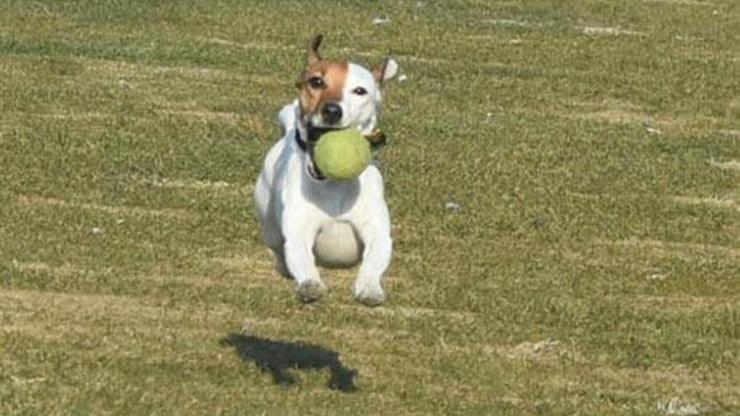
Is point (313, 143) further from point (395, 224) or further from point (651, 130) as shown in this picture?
point (651, 130)

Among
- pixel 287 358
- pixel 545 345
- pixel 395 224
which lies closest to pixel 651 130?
pixel 395 224

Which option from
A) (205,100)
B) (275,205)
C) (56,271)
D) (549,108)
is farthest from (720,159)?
(275,205)

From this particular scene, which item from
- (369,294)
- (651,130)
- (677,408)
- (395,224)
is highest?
(369,294)

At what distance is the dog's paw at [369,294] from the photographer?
959 centimetres

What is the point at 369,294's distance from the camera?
9.59 m

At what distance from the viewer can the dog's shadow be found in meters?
10.8

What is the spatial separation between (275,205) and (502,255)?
4313 mm

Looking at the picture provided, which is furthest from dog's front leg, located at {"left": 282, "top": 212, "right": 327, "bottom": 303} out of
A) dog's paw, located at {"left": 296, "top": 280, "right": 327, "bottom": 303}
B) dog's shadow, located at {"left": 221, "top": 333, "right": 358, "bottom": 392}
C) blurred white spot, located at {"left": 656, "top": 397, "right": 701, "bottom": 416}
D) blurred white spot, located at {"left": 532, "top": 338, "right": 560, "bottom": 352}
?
blurred white spot, located at {"left": 532, "top": 338, "right": 560, "bottom": 352}

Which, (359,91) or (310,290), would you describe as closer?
(310,290)

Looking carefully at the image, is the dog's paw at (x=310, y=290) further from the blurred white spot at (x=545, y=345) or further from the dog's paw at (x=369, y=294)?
the blurred white spot at (x=545, y=345)

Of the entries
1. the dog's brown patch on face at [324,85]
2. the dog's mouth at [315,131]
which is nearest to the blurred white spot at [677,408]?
the dog's mouth at [315,131]

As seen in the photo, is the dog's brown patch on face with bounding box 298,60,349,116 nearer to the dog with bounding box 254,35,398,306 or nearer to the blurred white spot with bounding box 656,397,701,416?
the dog with bounding box 254,35,398,306

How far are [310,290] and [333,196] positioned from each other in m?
0.68

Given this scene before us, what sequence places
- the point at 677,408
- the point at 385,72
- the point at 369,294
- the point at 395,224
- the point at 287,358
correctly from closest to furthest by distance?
the point at 369,294 → the point at 385,72 → the point at 677,408 → the point at 287,358 → the point at 395,224
